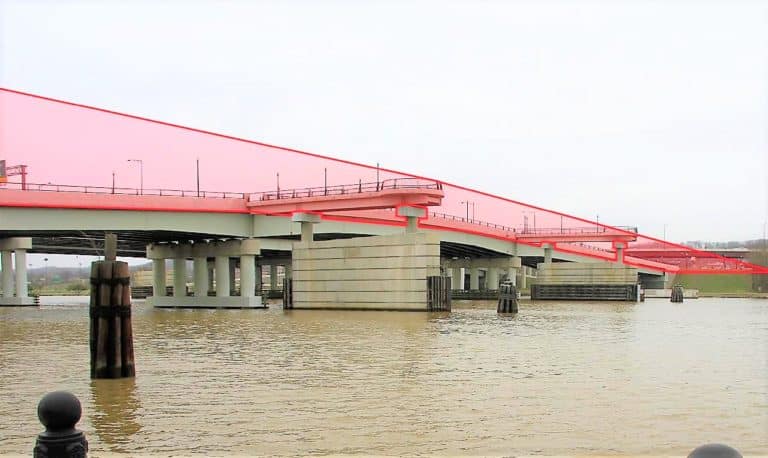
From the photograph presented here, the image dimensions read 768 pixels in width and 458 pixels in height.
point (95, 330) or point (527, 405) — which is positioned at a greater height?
point (95, 330)

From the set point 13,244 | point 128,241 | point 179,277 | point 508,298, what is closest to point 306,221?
point 508,298

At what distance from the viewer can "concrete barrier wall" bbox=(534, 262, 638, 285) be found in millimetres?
102438

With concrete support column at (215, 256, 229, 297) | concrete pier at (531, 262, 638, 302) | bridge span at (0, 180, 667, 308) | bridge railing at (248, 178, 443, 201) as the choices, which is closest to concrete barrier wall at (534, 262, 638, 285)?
concrete pier at (531, 262, 638, 302)

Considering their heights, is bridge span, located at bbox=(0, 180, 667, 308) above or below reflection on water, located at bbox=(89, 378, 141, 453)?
above

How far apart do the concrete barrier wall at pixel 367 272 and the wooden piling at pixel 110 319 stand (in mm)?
38337

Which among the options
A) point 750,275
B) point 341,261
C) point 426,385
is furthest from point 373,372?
point 750,275

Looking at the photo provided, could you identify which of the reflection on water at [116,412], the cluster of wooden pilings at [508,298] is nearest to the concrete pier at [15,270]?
the cluster of wooden pilings at [508,298]

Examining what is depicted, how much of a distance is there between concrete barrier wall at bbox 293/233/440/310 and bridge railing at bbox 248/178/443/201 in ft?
10.4

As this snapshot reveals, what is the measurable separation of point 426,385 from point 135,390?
5067 mm

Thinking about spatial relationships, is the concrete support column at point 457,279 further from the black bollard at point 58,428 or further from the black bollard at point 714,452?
the black bollard at point 714,452

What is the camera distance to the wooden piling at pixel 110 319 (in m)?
15.7

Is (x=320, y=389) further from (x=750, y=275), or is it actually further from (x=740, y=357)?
(x=750, y=275)

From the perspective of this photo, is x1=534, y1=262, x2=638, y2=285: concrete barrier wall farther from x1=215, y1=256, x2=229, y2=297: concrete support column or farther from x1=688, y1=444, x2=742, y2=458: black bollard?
x1=688, y1=444, x2=742, y2=458: black bollard

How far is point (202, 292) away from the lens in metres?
78.6
